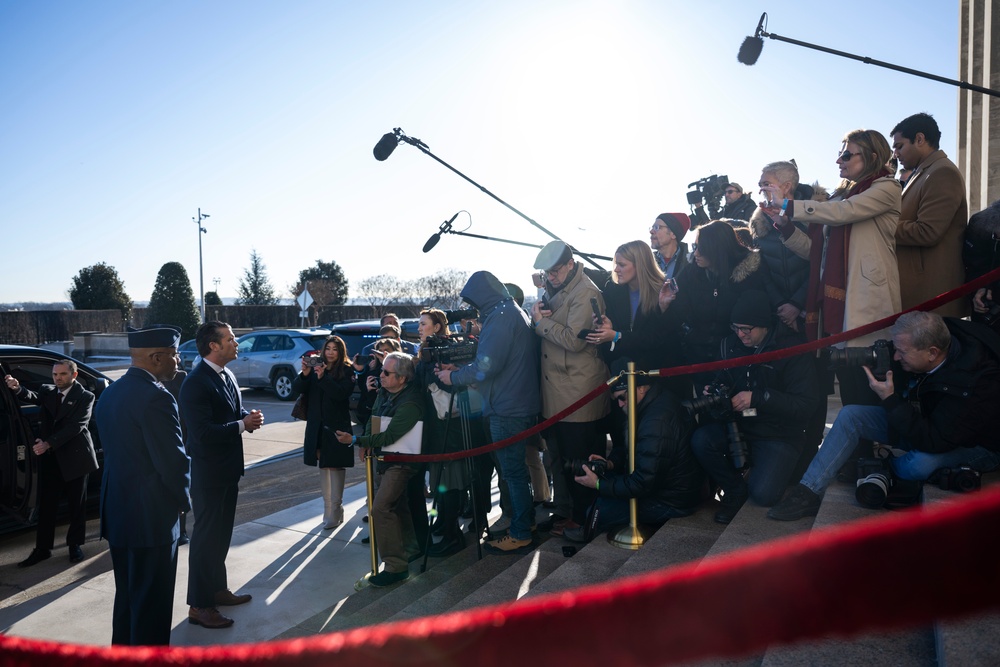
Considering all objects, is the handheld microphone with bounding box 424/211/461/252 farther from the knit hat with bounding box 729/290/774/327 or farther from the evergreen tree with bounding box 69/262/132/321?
the evergreen tree with bounding box 69/262/132/321

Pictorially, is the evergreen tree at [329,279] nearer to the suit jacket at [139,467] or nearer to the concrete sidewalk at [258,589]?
the concrete sidewalk at [258,589]

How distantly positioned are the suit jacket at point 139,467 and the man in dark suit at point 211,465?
769mm

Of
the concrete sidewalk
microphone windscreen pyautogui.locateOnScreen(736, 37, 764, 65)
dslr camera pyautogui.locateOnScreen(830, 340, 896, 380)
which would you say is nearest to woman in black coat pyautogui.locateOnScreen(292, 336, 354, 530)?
the concrete sidewalk

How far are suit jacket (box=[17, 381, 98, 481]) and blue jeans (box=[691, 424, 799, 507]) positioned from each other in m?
5.11

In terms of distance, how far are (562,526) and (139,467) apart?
9.88ft

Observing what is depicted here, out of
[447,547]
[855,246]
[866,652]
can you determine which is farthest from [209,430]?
[855,246]

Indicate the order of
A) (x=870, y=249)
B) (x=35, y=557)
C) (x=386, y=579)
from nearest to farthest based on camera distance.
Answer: (x=870, y=249)
(x=386, y=579)
(x=35, y=557)

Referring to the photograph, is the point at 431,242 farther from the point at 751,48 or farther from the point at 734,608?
the point at 734,608

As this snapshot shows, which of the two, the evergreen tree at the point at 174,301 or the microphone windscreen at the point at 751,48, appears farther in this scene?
the evergreen tree at the point at 174,301

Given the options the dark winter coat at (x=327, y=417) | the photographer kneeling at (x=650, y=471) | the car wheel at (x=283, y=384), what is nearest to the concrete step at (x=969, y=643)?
the photographer kneeling at (x=650, y=471)

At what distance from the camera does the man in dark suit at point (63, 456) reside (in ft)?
18.3

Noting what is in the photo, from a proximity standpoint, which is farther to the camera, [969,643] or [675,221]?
[675,221]

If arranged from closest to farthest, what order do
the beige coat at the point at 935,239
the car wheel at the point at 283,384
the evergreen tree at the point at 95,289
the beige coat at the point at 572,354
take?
the beige coat at the point at 935,239 → the beige coat at the point at 572,354 → the car wheel at the point at 283,384 → the evergreen tree at the point at 95,289

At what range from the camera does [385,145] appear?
6207 millimetres
